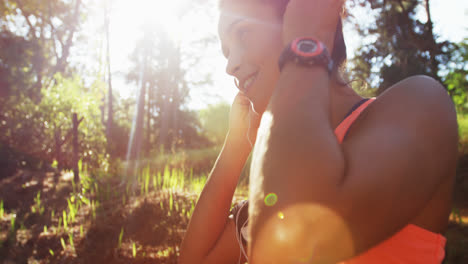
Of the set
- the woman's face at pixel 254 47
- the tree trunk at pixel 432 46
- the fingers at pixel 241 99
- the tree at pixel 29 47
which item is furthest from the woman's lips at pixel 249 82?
the tree at pixel 29 47

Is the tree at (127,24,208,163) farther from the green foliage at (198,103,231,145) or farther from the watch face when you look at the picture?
the watch face

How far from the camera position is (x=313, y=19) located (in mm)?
807

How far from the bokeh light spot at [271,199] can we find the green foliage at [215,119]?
74.3 ft

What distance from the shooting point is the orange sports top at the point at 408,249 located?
0.82 metres

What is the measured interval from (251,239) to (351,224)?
9.0 inches

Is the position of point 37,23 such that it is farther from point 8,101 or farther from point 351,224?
point 351,224

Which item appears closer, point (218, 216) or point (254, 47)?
point (254, 47)

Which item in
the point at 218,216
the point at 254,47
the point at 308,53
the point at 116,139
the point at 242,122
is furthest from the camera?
the point at 116,139

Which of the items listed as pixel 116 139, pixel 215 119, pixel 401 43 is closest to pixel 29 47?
pixel 116 139

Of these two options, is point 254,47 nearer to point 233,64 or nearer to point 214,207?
point 233,64

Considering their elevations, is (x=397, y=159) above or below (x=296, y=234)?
above

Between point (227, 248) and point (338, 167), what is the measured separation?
95 centimetres

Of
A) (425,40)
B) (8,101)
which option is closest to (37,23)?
(8,101)

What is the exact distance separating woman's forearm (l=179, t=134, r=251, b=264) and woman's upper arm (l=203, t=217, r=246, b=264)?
0.08ft
